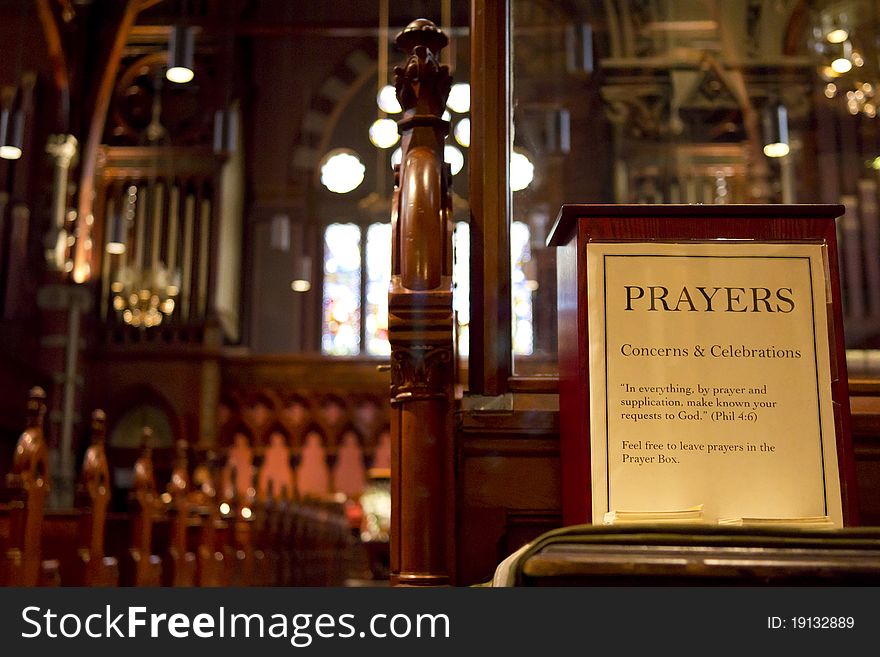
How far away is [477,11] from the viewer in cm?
189

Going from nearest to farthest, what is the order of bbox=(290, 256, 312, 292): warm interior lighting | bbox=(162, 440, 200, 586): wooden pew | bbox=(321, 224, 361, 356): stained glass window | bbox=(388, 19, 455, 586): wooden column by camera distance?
bbox=(388, 19, 455, 586): wooden column → bbox=(162, 440, 200, 586): wooden pew → bbox=(290, 256, 312, 292): warm interior lighting → bbox=(321, 224, 361, 356): stained glass window

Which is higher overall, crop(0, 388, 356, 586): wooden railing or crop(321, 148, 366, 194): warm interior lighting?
crop(321, 148, 366, 194): warm interior lighting

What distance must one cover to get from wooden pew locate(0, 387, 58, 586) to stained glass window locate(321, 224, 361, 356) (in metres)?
8.29

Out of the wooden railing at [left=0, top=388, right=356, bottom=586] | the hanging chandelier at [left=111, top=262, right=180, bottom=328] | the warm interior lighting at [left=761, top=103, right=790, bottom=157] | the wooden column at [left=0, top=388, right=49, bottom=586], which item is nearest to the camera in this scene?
the warm interior lighting at [left=761, top=103, right=790, bottom=157]

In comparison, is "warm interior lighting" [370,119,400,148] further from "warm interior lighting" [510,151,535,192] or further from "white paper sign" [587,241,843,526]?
"white paper sign" [587,241,843,526]

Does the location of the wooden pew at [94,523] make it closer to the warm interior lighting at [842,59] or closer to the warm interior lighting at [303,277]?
the warm interior lighting at [842,59]

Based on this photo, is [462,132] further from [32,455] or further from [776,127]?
[32,455]

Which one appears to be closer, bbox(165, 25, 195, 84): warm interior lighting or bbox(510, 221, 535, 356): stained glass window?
bbox(510, 221, 535, 356): stained glass window

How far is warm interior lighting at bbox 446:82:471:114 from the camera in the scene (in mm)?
1916

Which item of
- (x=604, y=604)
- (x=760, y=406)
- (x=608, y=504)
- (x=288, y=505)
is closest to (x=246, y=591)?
(x=604, y=604)

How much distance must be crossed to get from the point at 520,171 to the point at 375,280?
11224 mm

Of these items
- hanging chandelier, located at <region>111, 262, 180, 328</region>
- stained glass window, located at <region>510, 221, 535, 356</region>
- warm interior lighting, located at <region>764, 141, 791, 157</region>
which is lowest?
stained glass window, located at <region>510, 221, 535, 356</region>

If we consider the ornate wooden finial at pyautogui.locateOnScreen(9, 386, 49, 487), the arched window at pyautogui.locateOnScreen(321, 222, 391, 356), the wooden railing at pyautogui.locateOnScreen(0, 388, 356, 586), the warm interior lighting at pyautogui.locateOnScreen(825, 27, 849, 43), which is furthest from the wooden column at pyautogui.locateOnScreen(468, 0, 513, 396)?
the arched window at pyautogui.locateOnScreen(321, 222, 391, 356)

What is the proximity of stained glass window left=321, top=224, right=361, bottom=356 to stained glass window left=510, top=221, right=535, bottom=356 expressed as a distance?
36.4 feet
